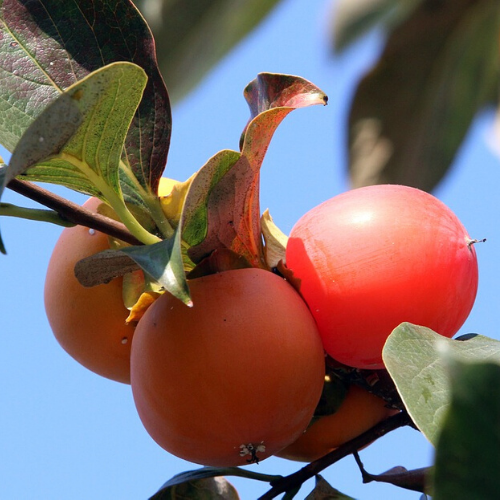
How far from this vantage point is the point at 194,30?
7.52 ft

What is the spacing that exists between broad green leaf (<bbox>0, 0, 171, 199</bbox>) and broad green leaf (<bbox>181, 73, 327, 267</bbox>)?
0.44 feet

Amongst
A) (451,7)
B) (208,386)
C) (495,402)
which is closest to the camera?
(495,402)

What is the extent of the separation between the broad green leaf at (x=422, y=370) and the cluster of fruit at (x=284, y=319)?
96 millimetres

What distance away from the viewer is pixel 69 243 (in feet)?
4.65

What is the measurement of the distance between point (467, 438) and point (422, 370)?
1.15ft

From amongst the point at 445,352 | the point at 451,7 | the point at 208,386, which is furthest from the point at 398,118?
the point at 445,352

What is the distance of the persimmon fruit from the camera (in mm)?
1369

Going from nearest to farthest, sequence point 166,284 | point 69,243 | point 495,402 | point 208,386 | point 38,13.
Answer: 1. point 495,402
2. point 166,284
3. point 208,386
4. point 38,13
5. point 69,243

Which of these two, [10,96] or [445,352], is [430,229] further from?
[10,96]

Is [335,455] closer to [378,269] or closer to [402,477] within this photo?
[402,477]

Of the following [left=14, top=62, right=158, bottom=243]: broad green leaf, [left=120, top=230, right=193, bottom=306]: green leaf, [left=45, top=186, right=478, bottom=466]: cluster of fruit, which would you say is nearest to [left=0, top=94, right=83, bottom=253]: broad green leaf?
[left=14, top=62, right=158, bottom=243]: broad green leaf

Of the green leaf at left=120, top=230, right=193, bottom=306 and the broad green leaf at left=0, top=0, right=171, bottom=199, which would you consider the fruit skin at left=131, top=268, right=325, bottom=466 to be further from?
the broad green leaf at left=0, top=0, right=171, bottom=199

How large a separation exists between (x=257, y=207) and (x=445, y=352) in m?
0.61

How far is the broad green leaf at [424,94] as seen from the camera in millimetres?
3361
